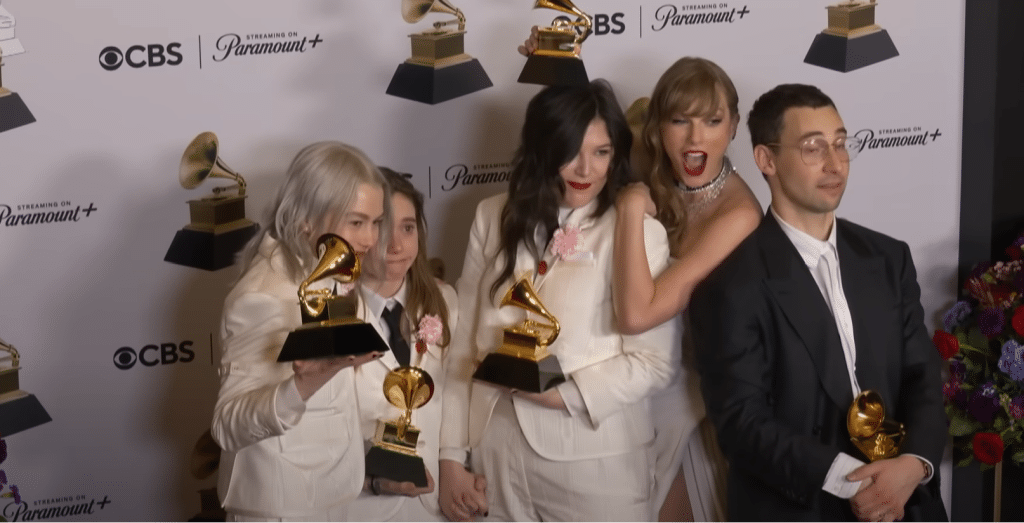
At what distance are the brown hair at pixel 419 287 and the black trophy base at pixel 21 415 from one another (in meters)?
1.55

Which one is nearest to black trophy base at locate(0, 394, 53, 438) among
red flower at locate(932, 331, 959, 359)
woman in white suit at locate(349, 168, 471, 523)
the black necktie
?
woman in white suit at locate(349, 168, 471, 523)

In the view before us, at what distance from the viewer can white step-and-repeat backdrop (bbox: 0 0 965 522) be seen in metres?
4.08

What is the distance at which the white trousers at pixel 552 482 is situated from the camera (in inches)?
134

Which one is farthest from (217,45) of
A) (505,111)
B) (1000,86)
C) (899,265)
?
(1000,86)

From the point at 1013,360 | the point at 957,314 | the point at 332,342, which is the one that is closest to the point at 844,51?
the point at 957,314

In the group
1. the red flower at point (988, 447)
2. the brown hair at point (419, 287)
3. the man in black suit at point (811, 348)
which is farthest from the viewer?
the red flower at point (988, 447)

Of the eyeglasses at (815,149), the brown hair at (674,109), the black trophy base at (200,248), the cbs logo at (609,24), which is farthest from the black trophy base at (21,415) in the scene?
the eyeglasses at (815,149)

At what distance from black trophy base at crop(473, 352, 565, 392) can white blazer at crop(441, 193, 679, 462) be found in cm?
11

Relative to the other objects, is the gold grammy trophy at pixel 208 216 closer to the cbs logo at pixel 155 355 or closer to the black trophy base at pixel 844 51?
the cbs logo at pixel 155 355

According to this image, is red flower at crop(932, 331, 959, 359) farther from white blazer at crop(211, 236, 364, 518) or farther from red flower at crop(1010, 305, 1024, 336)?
white blazer at crop(211, 236, 364, 518)

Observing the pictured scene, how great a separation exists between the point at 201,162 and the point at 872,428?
2412 mm

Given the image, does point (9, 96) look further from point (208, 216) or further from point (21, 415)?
point (21, 415)

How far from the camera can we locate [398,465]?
3332 mm

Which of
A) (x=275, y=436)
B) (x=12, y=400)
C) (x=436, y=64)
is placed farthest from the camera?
(x=436, y=64)
